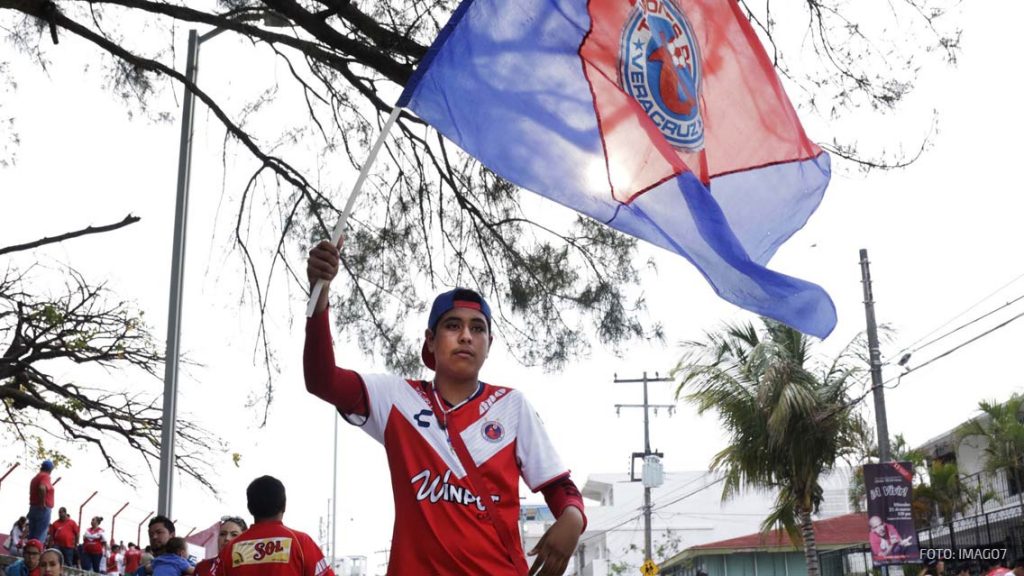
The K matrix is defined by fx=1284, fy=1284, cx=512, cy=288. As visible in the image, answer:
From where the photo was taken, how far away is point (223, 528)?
7.31 metres

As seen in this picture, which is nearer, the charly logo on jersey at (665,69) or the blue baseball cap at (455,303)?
the blue baseball cap at (455,303)

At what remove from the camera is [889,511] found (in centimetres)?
1883

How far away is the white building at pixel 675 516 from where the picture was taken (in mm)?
64875

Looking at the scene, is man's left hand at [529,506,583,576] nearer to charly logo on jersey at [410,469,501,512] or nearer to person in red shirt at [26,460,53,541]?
charly logo on jersey at [410,469,501,512]

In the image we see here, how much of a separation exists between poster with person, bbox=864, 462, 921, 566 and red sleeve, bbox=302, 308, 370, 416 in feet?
53.6

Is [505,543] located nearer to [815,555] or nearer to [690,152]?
[690,152]

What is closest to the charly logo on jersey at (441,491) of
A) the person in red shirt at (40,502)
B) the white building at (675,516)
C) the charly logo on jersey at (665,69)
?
the charly logo on jersey at (665,69)

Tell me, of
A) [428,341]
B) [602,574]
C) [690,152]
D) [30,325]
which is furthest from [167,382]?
[602,574]

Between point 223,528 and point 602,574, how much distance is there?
58.6 metres

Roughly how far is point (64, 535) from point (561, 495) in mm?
13338

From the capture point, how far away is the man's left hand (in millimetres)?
3576

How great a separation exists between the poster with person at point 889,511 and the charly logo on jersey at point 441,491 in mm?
16335

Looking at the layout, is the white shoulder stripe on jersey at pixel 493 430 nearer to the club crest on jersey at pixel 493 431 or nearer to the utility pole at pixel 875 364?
the club crest on jersey at pixel 493 431

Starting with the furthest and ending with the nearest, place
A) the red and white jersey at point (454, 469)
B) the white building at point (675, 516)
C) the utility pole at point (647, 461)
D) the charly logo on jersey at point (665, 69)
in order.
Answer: the white building at point (675, 516) < the utility pole at point (647, 461) < the charly logo on jersey at point (665, 69) < the red and white jersey at point (454, 469)
